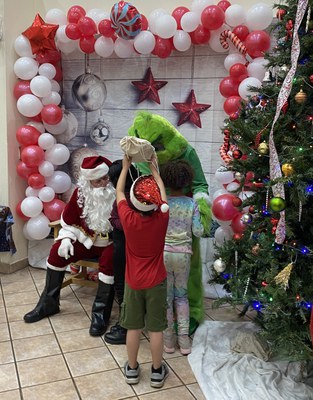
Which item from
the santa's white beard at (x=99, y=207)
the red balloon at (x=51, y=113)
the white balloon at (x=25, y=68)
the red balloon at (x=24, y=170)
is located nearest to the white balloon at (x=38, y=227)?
the red balloon at (x=24, y=170)

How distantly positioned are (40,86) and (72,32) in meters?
0.55

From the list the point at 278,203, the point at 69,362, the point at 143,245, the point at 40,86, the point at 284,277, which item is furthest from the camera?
the point at 40,86

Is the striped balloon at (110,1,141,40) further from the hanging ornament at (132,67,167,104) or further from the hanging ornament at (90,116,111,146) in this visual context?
the hanging ornament at (90,116,111,146)

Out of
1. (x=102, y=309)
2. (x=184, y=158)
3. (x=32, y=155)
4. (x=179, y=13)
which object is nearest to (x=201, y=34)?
(x=179, y=13)

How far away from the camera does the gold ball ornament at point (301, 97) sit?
2104 millimetres

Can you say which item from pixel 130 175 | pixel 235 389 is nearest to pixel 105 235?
pixel 130 175

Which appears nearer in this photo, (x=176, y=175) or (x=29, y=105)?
(x=176, y=175)

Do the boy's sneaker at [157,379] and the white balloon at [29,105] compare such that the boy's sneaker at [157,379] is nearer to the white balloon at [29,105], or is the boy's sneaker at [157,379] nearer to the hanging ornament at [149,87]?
the hanging ornament at [149,87]

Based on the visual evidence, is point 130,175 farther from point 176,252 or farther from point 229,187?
point 229,187

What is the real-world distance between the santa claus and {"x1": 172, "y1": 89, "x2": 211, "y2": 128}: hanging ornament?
0.94m

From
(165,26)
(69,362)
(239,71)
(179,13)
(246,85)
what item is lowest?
(69,362)

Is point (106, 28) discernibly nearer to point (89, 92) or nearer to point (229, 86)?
point (89, 92)

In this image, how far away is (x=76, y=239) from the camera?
3.26 m

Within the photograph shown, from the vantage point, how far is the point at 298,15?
209 cm
